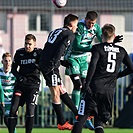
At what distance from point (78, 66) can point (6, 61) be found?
5.04 feet

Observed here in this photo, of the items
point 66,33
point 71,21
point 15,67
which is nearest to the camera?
point 66,33

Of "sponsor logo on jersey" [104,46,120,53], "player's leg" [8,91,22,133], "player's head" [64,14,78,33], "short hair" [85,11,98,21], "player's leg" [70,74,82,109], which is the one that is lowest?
"player's leg" [8,91,22,133]

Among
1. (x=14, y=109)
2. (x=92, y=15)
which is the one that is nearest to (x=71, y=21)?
(x=92, y=15)

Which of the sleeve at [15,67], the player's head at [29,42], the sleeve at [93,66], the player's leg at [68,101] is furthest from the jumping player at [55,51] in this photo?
the sleeve at [93,66]

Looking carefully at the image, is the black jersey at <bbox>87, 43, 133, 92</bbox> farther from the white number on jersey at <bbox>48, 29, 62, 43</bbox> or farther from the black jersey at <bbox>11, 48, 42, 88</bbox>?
the black jersey at <bbox>11, 48, 42, 88</bbox>

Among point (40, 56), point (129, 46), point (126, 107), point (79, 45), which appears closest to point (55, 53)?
point (40, 56)

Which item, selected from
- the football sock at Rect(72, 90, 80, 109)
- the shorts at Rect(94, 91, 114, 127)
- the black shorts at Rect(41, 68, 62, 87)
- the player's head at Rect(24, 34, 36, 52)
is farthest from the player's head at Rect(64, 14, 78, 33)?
the shorts at Rect(94, 91, 114, 127)

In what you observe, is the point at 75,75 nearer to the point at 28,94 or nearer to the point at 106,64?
the point at 28,94

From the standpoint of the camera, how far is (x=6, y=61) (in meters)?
Answer: 15.9

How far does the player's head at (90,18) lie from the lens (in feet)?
50.0

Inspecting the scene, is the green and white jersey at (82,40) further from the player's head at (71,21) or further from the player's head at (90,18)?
the player's head at (71,21)

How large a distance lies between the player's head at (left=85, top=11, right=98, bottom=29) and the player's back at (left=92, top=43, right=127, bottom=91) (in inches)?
105

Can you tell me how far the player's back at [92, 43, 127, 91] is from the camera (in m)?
12.5

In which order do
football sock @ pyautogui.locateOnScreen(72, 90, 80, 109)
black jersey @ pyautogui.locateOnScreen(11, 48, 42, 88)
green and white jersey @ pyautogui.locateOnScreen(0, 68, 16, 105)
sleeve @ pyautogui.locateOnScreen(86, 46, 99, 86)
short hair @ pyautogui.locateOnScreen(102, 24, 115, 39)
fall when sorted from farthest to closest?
green and white jersey @ pyautogui.locateOnScreen(0, 68, 16, 105)
football sock @ pyautogui.locateOnScreen(72, 90, 80, 109)
black jersey @ pyautogui.locateOnScreen(11, 48, 42, 88)
short hair @ pyautogui.locateOnScreen(102, 24, 115, 39)
sleeve @ pyautogui.locateOnScreen(86, 46, 99, 86)
